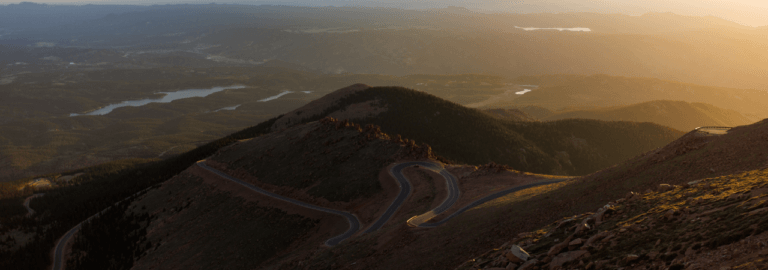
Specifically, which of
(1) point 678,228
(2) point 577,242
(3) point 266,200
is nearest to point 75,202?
(3) point 266,200

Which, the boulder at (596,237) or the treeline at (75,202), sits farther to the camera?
the treeline at (75,202)

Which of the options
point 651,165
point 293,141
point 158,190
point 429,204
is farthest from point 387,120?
point 651,165

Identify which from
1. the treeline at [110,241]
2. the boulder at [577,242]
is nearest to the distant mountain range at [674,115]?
the treeline at [110,241]

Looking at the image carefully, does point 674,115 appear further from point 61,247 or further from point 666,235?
point 61,247

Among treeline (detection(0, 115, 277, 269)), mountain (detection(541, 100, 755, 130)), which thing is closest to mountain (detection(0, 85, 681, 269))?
treeline (detection(0, 115, 277, 269))

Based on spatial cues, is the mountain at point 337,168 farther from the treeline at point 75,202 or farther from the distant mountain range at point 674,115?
the distant mountain range at point 674,115

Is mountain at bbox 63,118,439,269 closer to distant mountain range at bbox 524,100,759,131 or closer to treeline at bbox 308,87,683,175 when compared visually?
treeline at bbox 308,87,683,175
